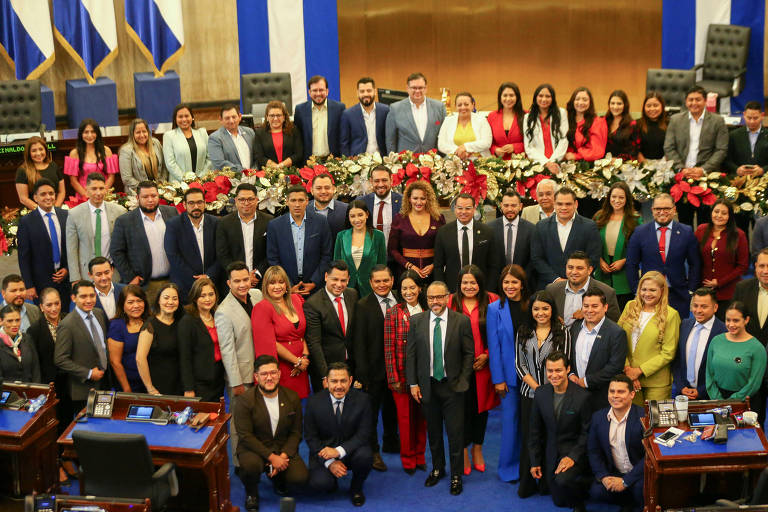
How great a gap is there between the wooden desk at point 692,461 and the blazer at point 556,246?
1687 mm

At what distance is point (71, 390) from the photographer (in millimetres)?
6363

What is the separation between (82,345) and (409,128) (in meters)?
3.33

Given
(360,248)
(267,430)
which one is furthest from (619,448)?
(360,248)

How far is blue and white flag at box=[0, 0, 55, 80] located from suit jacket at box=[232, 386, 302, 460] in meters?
7.05

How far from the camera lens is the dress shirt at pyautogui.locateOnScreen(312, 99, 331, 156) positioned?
857 cm

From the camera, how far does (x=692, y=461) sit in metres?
5.45

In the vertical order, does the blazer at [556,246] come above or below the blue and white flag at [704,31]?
below

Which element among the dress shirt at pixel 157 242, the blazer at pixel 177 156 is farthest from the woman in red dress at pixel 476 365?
the blazer at pixel 177 156

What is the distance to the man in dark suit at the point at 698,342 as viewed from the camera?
6.13 meters

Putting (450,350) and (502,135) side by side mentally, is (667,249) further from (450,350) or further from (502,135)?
(450,350)

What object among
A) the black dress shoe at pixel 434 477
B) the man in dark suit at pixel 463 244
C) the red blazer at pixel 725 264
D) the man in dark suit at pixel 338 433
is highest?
the man in dark suit at pixel 463 244

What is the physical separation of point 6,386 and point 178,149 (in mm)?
2855

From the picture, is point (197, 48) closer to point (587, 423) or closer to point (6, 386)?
point (6, 386)

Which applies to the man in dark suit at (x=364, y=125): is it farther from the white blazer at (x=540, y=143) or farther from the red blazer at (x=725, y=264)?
the red blazer at (x=725, y=264)
